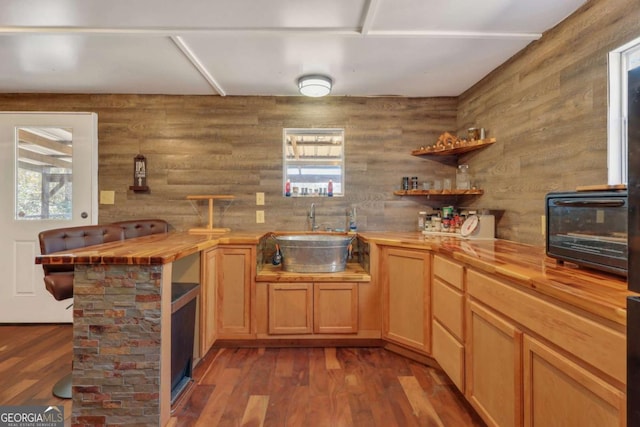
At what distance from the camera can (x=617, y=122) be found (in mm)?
1472

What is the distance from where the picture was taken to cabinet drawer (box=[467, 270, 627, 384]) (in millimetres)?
815

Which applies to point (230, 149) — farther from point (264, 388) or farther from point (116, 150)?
point (264, 388)

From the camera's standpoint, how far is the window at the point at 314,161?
9.84 feet

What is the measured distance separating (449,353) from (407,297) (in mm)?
490

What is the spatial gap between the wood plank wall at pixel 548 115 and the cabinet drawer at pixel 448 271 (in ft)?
2.05

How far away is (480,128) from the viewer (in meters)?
2.57

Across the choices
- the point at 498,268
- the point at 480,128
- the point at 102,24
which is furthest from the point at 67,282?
the point at 480,128

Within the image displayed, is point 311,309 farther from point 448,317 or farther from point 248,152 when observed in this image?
point 248,152

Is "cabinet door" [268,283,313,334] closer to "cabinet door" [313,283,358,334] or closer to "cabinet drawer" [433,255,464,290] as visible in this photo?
"cabinet door" [313,283,358,334]

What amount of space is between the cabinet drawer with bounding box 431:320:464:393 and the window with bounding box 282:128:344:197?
1.52 m

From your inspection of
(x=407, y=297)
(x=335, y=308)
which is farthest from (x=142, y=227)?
(x=407, y=297)

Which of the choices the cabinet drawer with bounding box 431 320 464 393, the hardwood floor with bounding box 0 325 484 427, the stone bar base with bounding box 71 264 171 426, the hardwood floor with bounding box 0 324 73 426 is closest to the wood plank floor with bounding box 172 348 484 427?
the hardwood floor with bounding box 0 325 484 427

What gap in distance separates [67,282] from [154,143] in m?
1.62

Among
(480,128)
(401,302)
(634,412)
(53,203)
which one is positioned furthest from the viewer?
(53,203)
